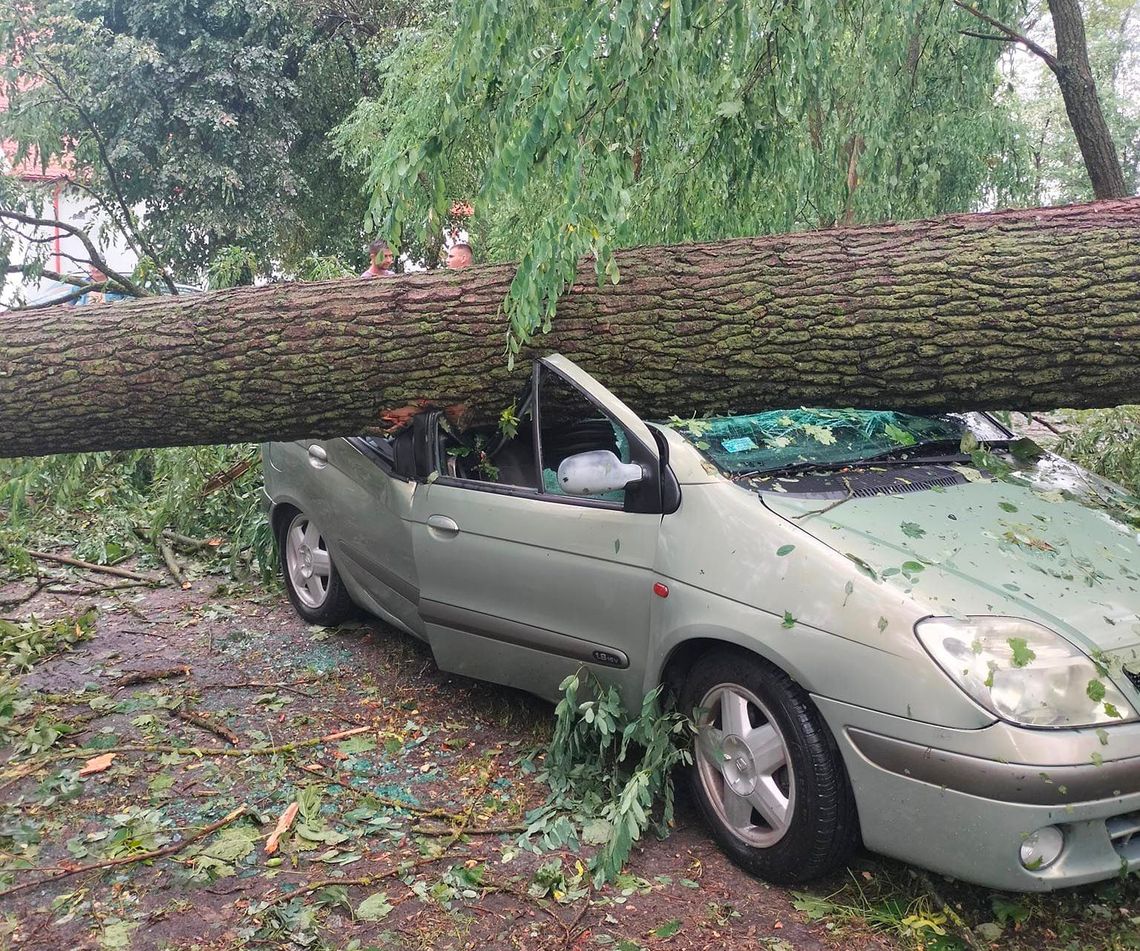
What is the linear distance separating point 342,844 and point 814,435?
2.24 m

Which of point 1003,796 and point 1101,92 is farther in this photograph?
point 1101,92

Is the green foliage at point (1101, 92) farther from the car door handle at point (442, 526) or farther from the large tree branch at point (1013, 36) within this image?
the car door handle at point (442, 526)

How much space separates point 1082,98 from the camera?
22.0 feet

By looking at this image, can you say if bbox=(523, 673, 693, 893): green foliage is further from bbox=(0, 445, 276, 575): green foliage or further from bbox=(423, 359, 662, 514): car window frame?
bbox=(0, 445, 276, 575): green foliage

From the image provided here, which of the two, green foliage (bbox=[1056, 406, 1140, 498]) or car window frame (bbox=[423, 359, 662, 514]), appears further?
green foliage (bbox=[1056, 406, 1140, 498])

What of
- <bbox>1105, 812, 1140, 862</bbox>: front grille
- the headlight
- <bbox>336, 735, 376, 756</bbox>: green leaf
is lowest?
<bbox>336, 735, 376, 756</bbox>: green leaf

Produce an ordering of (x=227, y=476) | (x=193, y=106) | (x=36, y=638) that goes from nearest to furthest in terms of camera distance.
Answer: (x=36, y=638) < (x=227, y=476) < (x=193, y=106)

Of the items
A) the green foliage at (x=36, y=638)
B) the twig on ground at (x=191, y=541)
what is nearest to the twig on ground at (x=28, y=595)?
the green foliage at (x=36, y=638)

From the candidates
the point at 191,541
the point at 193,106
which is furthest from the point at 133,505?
the point at 193,106

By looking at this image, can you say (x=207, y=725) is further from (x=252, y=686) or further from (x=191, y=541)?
(x=191, y=541)

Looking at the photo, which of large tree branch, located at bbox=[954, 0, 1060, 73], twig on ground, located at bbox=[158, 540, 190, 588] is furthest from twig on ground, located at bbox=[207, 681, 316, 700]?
large tree branch, located at bbox=[954, 0, 1060, 73]

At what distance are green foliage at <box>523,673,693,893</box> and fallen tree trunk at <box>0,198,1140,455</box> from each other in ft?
4.66

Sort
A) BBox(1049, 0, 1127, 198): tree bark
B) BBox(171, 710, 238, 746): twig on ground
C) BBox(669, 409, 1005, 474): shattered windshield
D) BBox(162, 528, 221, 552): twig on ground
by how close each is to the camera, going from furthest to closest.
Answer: BBox(162, 528, 221, 552): twig on ground → BBox(1049, 0, 1127, 198): tree bark → BBox(171, 710, 238, 746): twig on ground → BBox(669, 409, 1005, 474): shattered windshield

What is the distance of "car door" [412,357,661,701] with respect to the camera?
3496 mm
